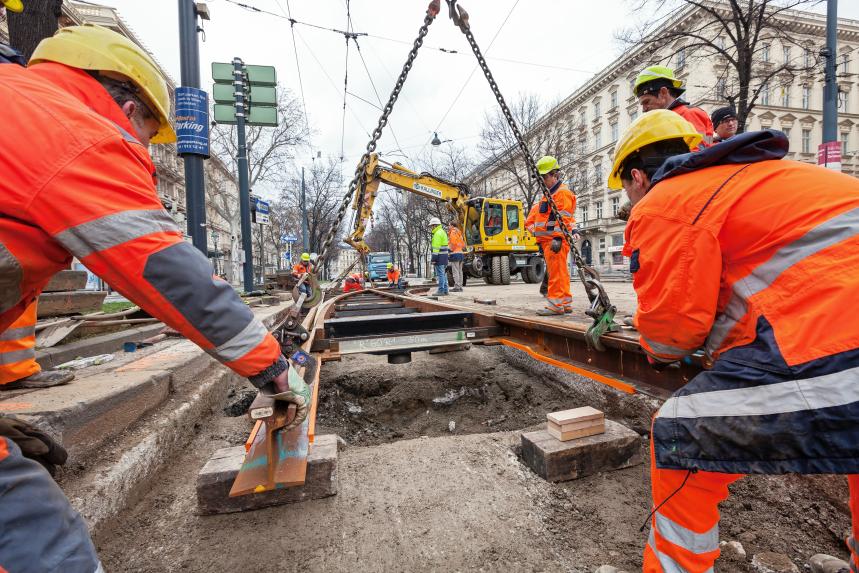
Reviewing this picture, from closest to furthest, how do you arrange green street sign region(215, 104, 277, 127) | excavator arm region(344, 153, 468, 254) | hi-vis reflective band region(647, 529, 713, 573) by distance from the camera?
hi-vis reflective band region(647, 529, 713, 573) < excavator arm region(344, 153, 468, 254) < green street sign region(215, 104, 277, 127)

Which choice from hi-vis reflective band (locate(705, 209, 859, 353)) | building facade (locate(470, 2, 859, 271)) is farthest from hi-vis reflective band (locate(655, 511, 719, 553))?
building facade (locate(470, 2, 859, 271))

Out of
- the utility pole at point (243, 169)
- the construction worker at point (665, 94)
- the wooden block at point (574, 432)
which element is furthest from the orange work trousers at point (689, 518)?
the utility pole at point (243, 169)

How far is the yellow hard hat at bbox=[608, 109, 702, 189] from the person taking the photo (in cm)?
186

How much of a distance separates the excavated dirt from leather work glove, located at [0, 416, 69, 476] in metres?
0.79

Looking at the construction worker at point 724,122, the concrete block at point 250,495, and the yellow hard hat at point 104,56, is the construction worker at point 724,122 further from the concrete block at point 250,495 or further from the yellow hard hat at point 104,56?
the yellow hard hat at point 104,56

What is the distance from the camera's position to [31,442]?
1.27 m

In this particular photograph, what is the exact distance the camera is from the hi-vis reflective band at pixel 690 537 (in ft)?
4.40

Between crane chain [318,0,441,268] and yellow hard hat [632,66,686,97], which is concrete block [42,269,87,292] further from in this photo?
yellow hard hat [632,66,686,97]

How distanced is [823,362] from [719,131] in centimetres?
575

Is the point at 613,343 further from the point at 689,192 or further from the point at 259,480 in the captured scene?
the point at 259,480

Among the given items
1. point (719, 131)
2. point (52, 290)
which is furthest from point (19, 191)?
point (719, 131)

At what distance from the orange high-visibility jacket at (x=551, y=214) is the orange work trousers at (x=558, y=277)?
17cm

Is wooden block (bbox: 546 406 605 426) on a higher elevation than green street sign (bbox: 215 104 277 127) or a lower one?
lower

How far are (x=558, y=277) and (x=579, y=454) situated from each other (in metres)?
3.64
